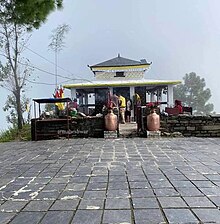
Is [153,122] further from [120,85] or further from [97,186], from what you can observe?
[120,85]

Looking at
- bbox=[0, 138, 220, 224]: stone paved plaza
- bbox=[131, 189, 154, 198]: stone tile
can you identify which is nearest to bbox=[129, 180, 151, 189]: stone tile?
bbox=[0, 138, 220, 224]: stone paved plaza

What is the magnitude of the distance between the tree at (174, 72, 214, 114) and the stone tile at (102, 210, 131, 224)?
121 feet

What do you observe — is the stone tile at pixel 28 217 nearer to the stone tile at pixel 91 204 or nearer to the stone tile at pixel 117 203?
the stone tile at pixel 91 204

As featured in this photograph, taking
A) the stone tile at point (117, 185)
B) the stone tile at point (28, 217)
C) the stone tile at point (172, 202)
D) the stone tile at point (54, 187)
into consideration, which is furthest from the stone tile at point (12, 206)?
the stone tile at point (172, 202)

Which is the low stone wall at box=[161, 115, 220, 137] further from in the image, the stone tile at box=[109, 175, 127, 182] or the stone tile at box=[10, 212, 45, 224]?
the stone tile at box=[10, 212, 45, 224]

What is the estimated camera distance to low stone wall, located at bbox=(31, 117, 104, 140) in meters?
9.59

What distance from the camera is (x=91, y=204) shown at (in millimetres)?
2916

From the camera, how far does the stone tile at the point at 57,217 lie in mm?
2508

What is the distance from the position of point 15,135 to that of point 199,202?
920 centimetres

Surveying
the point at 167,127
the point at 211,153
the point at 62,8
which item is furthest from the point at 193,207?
the point at 167,127

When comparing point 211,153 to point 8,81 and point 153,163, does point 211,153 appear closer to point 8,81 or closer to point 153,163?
point 153,163

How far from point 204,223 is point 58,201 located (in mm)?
1454

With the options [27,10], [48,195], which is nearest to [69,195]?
[48,195]

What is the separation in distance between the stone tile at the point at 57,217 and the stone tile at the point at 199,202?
1154 mm
